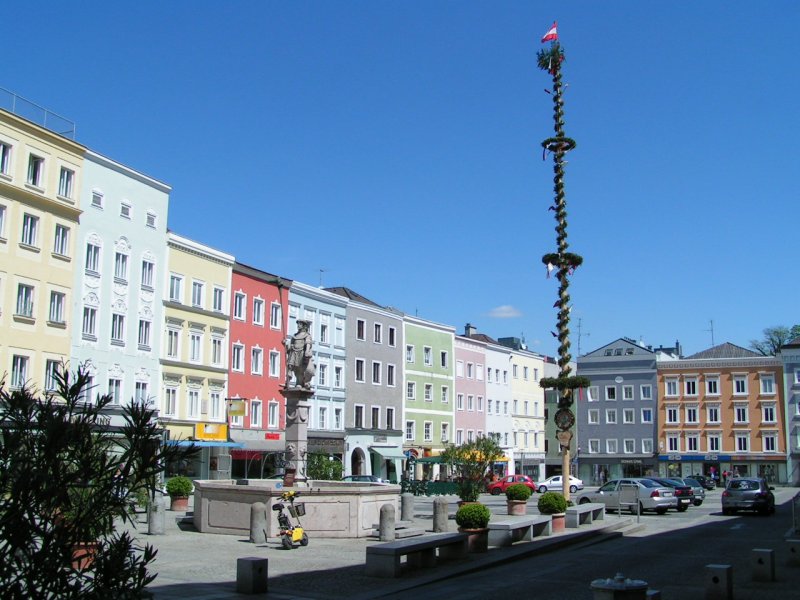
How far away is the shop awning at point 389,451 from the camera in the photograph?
61969mm

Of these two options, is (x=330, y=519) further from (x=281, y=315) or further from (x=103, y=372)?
(x=281, y=315)

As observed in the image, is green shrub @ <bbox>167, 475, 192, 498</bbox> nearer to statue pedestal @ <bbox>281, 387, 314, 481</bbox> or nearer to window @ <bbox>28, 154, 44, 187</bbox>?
statue pedestal @ <bbox>281, 387, 314, 481</bbox>

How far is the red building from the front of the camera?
165 ft

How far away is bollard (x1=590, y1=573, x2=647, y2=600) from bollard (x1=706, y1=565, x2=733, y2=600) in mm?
4094

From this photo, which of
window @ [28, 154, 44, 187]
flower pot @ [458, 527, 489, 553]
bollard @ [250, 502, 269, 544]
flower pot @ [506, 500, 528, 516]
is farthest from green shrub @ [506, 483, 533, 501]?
window @ [28, 154, 44, 187]

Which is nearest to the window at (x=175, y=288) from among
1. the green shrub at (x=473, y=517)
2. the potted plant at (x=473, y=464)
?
the potted plant at (x=473, y=464)

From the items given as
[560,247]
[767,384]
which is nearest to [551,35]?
[560,247]

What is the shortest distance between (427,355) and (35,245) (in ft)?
119

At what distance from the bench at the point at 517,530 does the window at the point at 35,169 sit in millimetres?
27058

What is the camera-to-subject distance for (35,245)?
38.7 m

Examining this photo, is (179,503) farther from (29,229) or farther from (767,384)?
(767,384)

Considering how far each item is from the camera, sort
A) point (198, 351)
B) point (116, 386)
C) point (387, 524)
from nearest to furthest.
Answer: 1. point (387, 524)
2. point (116, 386)
3. point (198, 351)

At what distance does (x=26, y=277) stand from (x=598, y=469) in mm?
61753

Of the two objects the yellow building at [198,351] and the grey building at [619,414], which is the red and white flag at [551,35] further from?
the grey building at [619,414]
